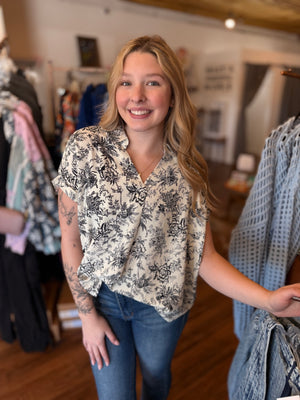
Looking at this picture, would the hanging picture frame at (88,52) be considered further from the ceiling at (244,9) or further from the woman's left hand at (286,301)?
the woman's left hand at (286,301)

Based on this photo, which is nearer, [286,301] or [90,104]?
[286,301]

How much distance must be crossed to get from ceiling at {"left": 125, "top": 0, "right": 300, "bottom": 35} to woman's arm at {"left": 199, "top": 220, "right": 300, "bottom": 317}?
354cm

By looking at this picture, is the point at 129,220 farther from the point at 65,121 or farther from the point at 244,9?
the point at 244,9

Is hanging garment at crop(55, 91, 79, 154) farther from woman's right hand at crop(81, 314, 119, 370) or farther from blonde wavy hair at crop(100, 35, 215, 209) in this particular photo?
woman's right hand at crop(81, 314, 119, 370)

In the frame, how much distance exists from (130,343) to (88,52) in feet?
10.6

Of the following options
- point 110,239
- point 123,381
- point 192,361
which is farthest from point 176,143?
point 192,361

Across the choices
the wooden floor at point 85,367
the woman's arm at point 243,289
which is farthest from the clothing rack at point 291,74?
the wooden floor at point 85,367

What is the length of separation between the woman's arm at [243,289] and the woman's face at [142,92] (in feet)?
1.23

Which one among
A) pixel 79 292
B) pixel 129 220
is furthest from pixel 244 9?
pixel 79 292

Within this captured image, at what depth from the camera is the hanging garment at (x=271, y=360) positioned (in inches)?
27.7

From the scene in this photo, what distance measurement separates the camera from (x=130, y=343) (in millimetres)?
962

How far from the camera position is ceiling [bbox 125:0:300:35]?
3469 mm

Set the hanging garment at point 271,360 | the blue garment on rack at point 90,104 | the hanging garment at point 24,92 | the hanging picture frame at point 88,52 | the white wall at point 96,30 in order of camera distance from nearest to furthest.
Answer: the hanging garment at point 271,360 → the hanging garment at point 24,92 → the blue garment on rack at point 90,104 → the white wall at point 96,30 → the hanging picture frame at point 88,52

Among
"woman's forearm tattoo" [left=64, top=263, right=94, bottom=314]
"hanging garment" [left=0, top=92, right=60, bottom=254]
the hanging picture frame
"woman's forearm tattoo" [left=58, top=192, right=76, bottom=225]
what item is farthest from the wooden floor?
the hanging picture frame
